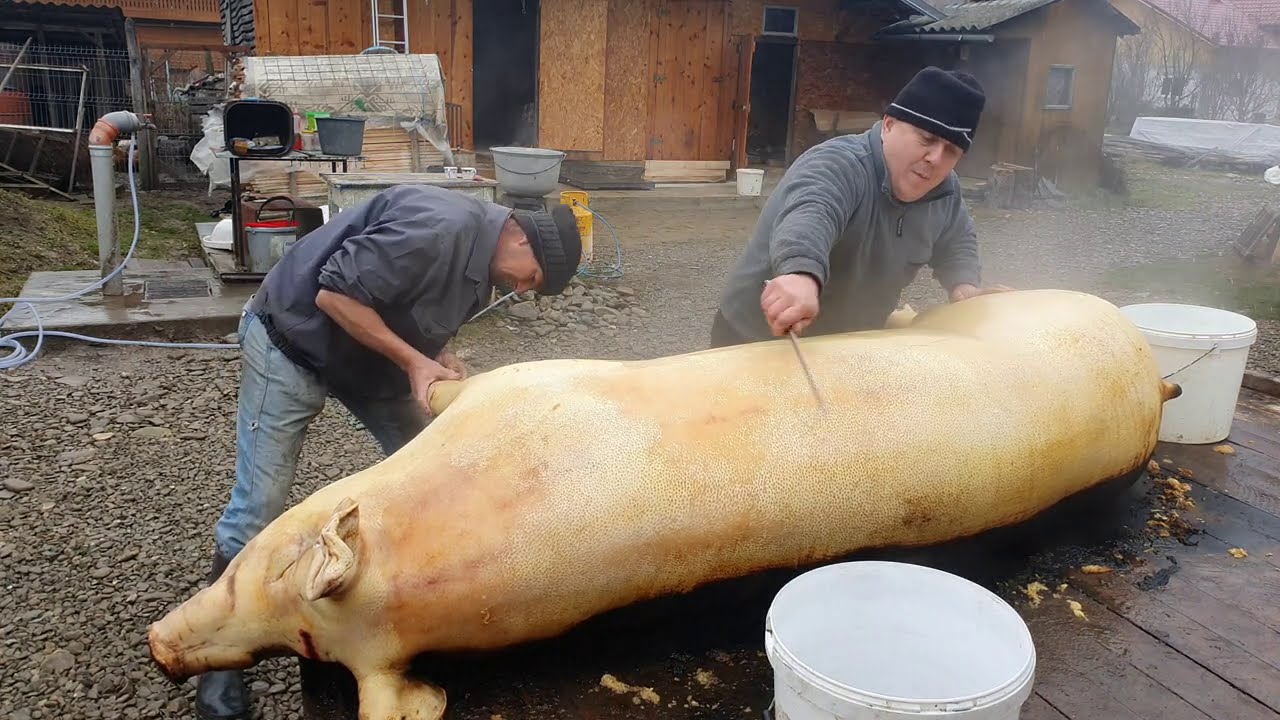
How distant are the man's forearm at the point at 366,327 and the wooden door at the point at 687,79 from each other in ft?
38.2

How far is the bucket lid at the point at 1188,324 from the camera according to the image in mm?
3234

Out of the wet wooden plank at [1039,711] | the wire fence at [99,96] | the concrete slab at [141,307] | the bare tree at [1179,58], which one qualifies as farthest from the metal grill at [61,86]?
the bare tree at [1179,58]

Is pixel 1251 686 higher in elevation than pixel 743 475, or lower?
lower

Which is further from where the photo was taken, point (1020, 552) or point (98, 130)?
point (98, 130)

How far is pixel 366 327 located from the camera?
253 centimetres

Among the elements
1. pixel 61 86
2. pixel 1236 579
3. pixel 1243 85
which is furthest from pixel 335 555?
pixel 1243 85

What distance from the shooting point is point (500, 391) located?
2.25 meters

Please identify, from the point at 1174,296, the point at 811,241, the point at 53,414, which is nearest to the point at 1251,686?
the point at 811,241

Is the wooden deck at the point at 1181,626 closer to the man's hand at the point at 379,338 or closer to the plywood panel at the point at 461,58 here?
the man's hand at the point at 379,338

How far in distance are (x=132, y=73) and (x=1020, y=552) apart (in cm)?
1503

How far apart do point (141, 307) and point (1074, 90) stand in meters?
14.6

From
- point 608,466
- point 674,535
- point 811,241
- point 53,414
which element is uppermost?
point 811,241

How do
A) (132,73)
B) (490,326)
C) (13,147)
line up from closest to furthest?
(490,326), (13,147), (132,73)

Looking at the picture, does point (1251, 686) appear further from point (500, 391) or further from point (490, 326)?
point (490, 326)
